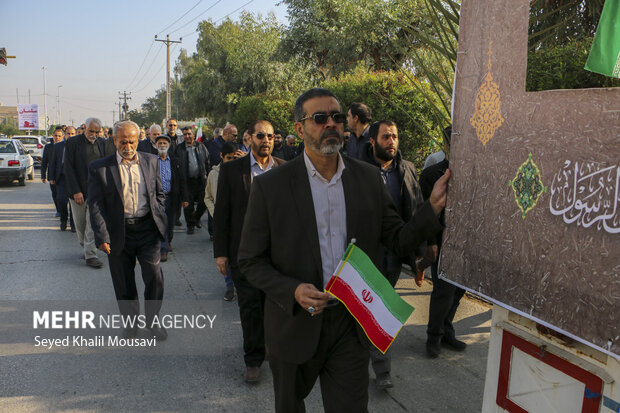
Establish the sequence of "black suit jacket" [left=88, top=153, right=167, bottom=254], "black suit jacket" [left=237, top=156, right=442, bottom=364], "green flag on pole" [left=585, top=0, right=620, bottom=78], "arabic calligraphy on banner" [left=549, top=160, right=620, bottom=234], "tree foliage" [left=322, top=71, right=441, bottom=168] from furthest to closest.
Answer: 1. "tree foliage" [left=322, top=71, right=441, bottom=168]
2. "black suit jacket" [left=88, top=153, right=167, bottom=254]
3. "black suit jacket" [left=237, top=156, right=442, bottom=364]
4. "green flag on pole" [left=585, top=0, right=620, bottom=78]
5. "arabic calligraphy on banner" [left=549, top=160, right=620, bottom=234]

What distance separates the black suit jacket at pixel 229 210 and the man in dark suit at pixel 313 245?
5.66 feet

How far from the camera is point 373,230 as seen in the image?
258 cm

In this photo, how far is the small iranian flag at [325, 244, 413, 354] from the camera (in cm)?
224

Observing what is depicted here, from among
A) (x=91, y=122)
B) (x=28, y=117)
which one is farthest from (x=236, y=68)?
(x=28, y=117)

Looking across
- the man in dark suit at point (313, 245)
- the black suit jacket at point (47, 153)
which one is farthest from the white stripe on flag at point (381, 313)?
Result: the black suit jacket at point (47, 153)

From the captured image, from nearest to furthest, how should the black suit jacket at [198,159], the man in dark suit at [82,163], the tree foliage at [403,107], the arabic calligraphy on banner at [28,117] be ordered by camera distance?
the man in dark suit at [82,163], the tree foliage at [403,107], the black suit jacket at [198,159], the arabic calligraphy on banner at [28,117]

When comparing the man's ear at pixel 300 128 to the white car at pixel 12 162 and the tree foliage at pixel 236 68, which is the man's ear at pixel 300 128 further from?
the tree foliage at pixel 236 68

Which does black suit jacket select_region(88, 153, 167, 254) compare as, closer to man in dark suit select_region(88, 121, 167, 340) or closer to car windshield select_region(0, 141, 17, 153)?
man in dark suit select_region(88, 121, 167, 340)

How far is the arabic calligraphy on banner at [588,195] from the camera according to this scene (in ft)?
4.96

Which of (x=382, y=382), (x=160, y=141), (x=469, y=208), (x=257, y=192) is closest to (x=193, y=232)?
(x=160, y=141)

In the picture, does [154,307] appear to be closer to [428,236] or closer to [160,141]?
[428,236]

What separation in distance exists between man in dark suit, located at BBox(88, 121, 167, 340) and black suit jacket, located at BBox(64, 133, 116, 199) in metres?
3.41

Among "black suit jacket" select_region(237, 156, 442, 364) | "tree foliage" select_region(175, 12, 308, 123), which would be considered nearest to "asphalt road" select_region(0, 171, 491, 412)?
A: "black suit jacket" select_region(237, 156, 442, 364)

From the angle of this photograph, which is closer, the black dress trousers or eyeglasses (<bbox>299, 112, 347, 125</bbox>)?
eyeglasses (<bbox>299, 112, 347, 125</bbox>)
